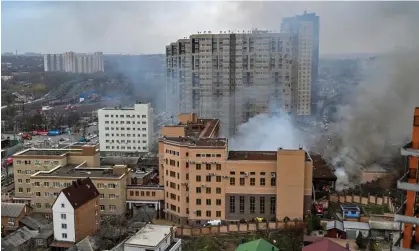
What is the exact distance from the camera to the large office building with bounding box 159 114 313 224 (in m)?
6.75

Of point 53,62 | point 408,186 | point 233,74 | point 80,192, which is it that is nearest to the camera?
point 408,186

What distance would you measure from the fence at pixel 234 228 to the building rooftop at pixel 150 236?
2.70ft

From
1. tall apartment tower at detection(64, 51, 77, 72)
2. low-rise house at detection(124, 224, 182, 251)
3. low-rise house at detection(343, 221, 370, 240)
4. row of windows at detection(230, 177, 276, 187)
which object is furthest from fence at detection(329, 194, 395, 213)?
tall apartment tower at detection(64, 51, 77, 72)

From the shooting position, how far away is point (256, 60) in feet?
43.7

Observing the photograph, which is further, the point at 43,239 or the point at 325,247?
the point at 43,239

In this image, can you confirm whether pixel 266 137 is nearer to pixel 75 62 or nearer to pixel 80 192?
pixel 80 192

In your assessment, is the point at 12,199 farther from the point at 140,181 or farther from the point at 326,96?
the point at 326,96

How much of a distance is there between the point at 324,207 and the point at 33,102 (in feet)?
59.9

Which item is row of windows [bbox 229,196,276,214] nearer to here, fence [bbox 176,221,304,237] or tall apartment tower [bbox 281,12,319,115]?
fence [bbox 176,221,304,237]

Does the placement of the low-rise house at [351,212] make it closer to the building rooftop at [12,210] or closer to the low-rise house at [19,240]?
the low-rise house at [19,240]

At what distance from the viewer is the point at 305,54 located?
1600 centimetres

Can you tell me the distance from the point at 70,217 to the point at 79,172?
161 centimetres

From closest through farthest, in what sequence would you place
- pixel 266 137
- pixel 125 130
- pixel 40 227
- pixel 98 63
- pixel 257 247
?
pixel 257 247 < pixel 40 227 < pixel 266 137 < pixel 125 130 < pixel 98 63

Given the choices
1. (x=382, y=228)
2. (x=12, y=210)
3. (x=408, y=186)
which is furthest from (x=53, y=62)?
(x=408, y=186)
